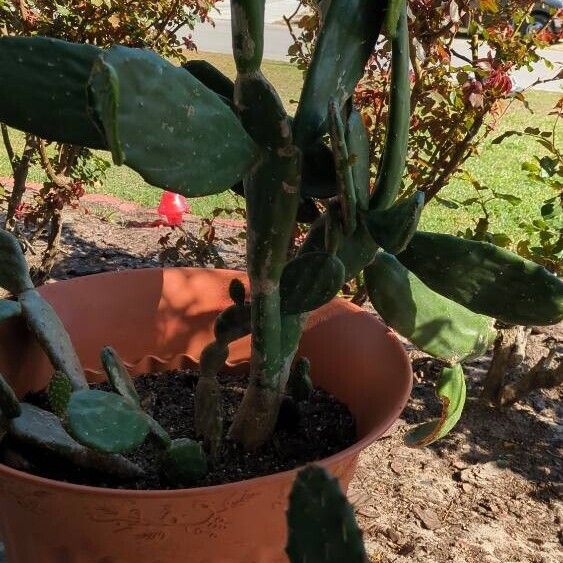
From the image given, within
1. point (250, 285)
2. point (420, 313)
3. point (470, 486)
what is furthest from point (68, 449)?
point (470, 486)

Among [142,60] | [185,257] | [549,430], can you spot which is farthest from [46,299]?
[549,430]

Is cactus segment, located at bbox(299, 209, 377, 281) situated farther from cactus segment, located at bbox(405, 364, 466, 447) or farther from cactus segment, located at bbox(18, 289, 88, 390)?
cactus segment, located at bbox(18, 289, 88, 390)

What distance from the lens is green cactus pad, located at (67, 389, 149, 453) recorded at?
1.12 m

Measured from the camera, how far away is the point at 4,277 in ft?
5.18

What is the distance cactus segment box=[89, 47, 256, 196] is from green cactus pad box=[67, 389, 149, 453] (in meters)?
0.35

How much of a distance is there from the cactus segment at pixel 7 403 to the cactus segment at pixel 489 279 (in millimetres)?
698

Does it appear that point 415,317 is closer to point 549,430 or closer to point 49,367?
point 49,367

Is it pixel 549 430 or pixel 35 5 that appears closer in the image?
pixel 549 430

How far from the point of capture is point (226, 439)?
1552 mm

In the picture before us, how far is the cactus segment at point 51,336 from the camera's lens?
1493 mm

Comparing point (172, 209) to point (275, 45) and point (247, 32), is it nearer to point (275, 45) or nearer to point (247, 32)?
point (247, 32)

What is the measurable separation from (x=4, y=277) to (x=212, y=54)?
30.6ft

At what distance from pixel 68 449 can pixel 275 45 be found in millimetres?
12010

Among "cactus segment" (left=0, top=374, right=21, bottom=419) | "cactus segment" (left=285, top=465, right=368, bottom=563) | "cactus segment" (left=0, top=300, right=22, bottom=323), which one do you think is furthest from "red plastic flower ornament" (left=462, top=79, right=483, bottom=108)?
"cactus segment" (left=285, top=465, right=368, bottom=563)
